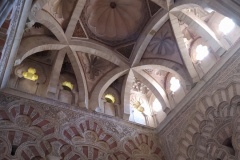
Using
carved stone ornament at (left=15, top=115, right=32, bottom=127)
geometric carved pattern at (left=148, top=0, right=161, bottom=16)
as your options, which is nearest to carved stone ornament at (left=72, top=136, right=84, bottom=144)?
carved stone ornament at (left=15, top=115, right=32, bottom=127)

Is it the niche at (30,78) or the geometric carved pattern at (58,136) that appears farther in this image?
the niche at (30,78)

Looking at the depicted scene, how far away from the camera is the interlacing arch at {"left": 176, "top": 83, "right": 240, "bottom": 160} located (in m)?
6.53

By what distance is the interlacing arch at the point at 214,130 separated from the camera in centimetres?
653

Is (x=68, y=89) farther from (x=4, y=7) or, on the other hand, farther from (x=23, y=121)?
(x=4, y=7)

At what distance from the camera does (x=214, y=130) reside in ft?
23.0

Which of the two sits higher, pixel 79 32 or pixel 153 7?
pixel 153 7

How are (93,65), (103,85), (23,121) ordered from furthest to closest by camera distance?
(93,65), (103,85), (23,121)

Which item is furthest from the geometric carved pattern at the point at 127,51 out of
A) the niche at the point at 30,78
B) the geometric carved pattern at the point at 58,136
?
the niche at the point at 30,78

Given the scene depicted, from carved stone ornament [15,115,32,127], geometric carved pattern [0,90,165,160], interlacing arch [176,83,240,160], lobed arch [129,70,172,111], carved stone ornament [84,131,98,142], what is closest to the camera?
geometric carved pattern [0,90,165,160]

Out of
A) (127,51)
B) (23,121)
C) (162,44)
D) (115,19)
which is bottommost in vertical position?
(23,121)

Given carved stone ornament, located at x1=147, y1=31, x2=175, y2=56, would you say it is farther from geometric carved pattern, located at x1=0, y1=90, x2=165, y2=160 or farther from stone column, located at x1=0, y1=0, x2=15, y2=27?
stone column, located at x1=0, y1=0, x2=15, y2=27

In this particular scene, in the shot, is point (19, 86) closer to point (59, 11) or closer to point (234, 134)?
point (59, 11)

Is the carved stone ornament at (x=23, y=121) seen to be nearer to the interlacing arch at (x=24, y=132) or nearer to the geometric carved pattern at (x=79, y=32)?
the interlacing arch at (x=24, y=132)

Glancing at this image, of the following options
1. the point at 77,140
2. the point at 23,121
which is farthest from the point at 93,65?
the point at 23,121
